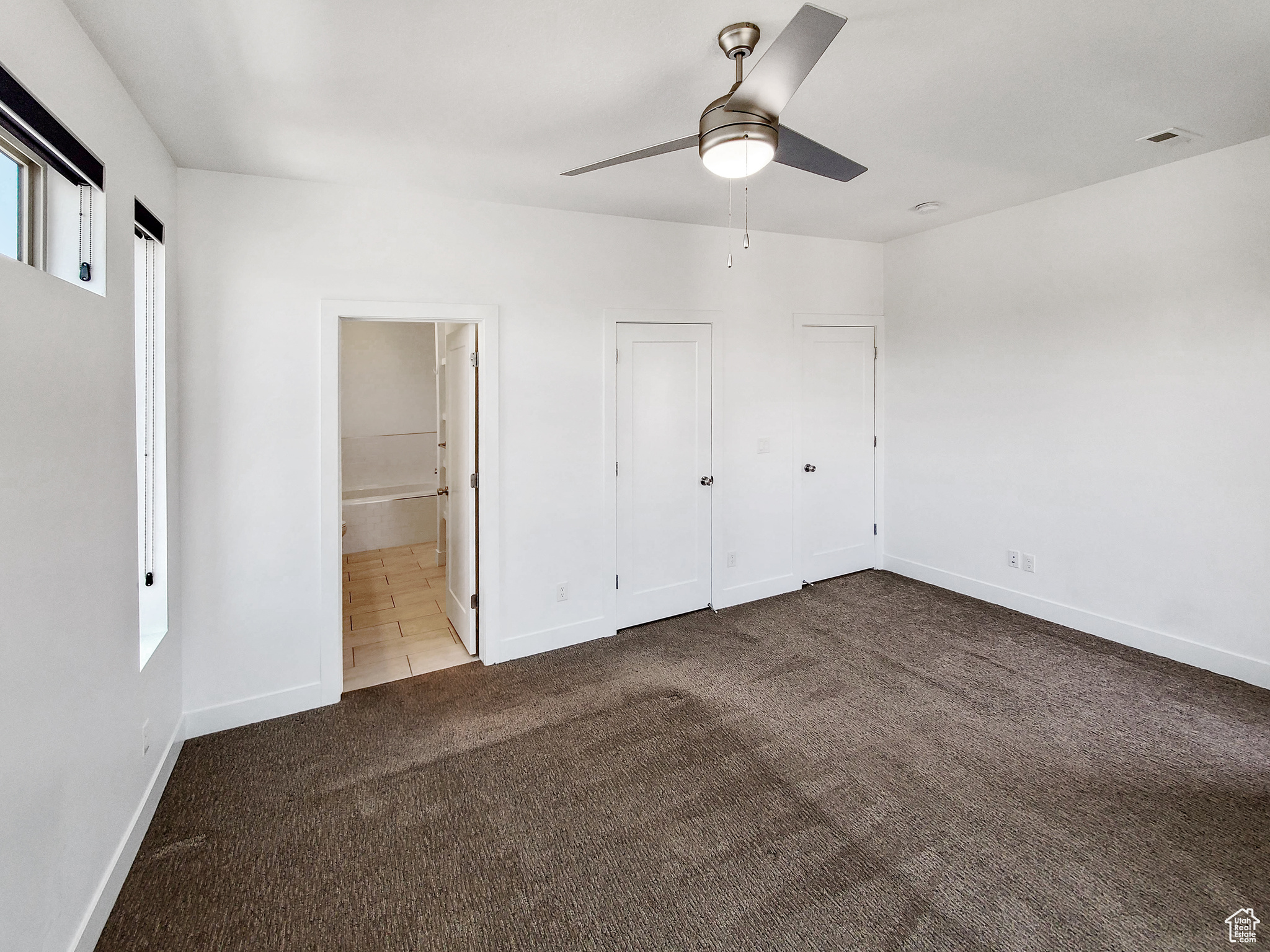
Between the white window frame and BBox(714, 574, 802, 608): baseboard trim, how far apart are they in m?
3.72

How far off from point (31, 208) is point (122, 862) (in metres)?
1.94

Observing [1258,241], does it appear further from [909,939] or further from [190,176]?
[190,176]

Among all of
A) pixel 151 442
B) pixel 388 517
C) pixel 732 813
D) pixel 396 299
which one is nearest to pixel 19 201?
pixel 151 442

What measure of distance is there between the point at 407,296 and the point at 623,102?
149 cm

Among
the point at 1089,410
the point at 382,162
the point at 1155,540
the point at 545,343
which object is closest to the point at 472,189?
the point at 382,162

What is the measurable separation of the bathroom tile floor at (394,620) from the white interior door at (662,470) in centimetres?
119

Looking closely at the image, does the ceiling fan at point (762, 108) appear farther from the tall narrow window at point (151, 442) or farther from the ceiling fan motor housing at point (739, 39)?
the tall narrow window at point (151, 442)

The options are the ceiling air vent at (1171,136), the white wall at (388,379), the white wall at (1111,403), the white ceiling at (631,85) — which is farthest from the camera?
the white wall at (388,379)

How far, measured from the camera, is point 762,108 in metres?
1.69

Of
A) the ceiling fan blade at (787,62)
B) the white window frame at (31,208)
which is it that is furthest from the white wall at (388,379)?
the ceiling fan blade at (787,62)

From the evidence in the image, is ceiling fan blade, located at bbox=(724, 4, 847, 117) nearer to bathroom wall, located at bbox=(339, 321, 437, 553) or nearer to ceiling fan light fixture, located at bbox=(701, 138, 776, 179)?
ceiling fan light fixture, located at bbox=(701, 138, 776, 179)

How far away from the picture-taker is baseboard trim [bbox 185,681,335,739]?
283 cm

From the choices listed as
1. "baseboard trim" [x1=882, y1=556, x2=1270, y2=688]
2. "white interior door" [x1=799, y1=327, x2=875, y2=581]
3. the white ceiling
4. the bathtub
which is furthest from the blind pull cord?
"baseboard trim" [x1=882, y1=556, x2=1270, y2=688]

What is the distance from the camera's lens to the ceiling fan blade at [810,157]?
1.87 metres
